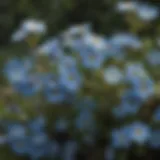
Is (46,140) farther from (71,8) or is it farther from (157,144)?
(71,8)

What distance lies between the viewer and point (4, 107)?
1.58 metres

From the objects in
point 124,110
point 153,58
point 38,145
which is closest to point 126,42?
point 153,58

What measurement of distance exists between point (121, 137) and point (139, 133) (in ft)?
0.15

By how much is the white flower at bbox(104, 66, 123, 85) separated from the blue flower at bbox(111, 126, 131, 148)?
120 mm

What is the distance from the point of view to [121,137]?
1507 mm

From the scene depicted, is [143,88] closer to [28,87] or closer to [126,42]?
[126,42]

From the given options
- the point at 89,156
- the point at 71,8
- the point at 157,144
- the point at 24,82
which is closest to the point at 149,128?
the point at 157,144

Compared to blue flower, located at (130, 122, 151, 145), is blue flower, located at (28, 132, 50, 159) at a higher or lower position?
higher

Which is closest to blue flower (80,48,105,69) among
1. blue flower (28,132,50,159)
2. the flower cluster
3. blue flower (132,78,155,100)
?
the flower cluster

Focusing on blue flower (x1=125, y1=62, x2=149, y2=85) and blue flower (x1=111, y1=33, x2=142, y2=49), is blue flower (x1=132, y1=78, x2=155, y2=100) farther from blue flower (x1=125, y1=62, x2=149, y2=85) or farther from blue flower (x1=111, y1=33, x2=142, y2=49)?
blue flower (x1=111, y1=33, x2=142, y2=49)

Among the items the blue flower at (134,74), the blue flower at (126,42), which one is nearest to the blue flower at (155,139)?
the blue flower at (134,74)

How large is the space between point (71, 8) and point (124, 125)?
823 mm

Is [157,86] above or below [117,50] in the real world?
below

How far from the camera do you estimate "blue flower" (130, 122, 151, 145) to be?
1499 millimetres
